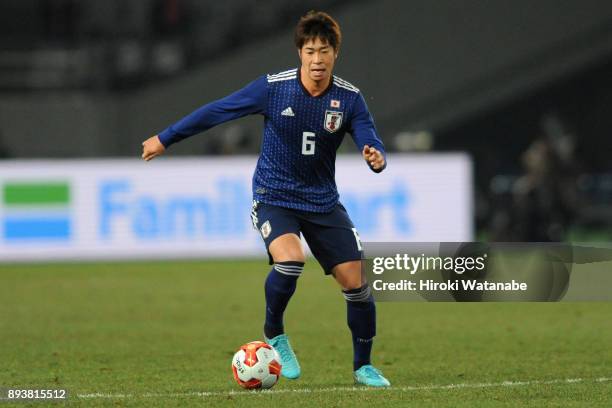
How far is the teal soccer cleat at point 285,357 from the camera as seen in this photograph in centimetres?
834

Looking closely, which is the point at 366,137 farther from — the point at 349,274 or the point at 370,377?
the point at 370,377

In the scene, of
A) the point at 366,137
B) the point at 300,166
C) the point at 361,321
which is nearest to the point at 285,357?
the point at 361,321

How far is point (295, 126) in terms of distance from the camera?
808 centimetres

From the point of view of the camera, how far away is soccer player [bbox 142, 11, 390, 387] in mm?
8047

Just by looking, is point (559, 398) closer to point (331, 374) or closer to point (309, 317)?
point (331, 374)

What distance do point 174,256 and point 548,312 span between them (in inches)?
290

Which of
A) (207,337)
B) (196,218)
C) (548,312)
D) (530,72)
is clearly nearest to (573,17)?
(530,72)

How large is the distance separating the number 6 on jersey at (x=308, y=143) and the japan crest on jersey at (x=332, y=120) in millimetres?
99

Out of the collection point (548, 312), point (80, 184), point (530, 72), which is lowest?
point (548, 312)

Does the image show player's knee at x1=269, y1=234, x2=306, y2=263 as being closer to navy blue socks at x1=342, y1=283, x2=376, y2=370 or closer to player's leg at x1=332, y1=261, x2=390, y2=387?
player's leg at x1=332, y1=261, x2=390, y2=387

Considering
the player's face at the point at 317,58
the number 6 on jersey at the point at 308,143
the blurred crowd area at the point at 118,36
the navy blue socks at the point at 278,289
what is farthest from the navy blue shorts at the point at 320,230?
the blurred crowd area at the point at 118,36

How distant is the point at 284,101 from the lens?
318 inches

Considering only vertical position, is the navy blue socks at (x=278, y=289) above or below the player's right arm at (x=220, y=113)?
below

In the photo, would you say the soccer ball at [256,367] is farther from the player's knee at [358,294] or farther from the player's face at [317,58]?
the player's face at [317,58]
